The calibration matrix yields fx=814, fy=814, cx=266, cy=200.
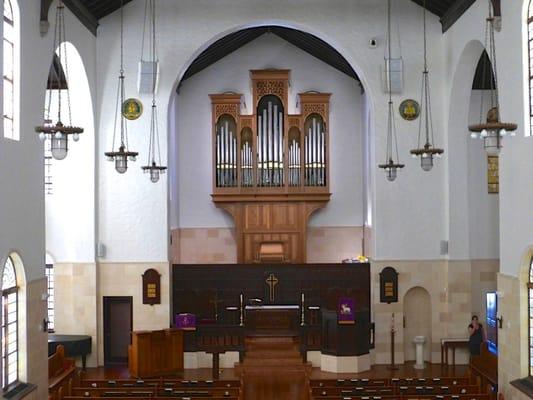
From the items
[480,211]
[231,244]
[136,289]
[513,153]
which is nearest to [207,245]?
[231,244]

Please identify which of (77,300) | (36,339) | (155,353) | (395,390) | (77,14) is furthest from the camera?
(77,300)

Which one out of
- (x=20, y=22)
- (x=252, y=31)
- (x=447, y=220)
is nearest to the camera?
(x=20, y=22)

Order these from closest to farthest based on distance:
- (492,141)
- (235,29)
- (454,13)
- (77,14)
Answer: (492,141) → (77,14) → (454,13) → (235,29)

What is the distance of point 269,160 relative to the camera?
2717cm

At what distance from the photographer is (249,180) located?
2720 cm

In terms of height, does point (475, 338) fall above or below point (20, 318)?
below

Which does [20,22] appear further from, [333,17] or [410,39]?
[410,39]

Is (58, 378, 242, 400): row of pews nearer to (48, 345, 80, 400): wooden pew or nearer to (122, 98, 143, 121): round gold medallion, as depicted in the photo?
(48, 345, 80, 400): wooden pew

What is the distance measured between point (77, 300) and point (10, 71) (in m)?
8.40

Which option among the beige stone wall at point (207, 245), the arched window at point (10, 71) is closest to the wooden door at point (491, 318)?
the beige stone wall at point (207, 245)

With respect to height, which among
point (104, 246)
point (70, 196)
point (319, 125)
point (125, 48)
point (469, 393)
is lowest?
point (469, 393)

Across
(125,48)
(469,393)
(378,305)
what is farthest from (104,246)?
(469,393)

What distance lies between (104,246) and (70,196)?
1730mm

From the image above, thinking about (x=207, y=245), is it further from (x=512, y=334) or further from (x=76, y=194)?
(x=512, y=334)
